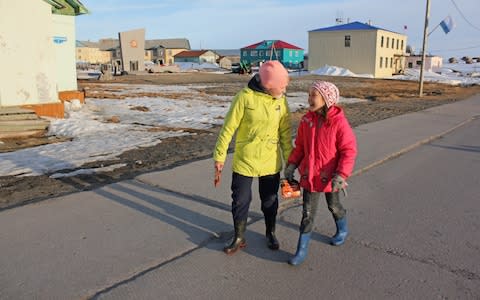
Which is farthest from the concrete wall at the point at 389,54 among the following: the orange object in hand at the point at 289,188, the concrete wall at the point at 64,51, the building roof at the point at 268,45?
the orange object in hand at the point at 289,188

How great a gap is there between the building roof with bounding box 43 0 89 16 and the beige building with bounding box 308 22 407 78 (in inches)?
1753

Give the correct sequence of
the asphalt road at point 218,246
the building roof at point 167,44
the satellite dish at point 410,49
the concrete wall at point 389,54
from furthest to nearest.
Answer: the building roof at point 167,44, the satellite dish at point 410,49, the concrete wall at point 389,54, the asphalt road at point 218,246

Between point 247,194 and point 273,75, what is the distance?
101cm

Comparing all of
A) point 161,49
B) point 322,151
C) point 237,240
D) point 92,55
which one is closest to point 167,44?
point 161,49

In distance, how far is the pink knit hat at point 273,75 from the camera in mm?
3279

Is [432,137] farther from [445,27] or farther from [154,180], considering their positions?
[445,27]

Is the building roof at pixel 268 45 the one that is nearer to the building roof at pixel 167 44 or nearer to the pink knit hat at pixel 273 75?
the building roof at pixel 167 44

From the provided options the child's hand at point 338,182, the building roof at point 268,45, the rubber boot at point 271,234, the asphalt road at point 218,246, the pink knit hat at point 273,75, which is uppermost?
the building roof at point 268,45

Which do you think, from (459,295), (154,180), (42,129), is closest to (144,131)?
(42,129)

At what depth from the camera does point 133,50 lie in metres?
46.8

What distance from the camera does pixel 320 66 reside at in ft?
188

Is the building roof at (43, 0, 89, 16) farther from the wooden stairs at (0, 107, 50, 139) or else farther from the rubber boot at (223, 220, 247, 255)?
the rubber boot at (223, 220, 247, 255)

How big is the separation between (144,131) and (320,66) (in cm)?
5027

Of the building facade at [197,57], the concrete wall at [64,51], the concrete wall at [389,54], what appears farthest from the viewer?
the building facade at [197,57]
